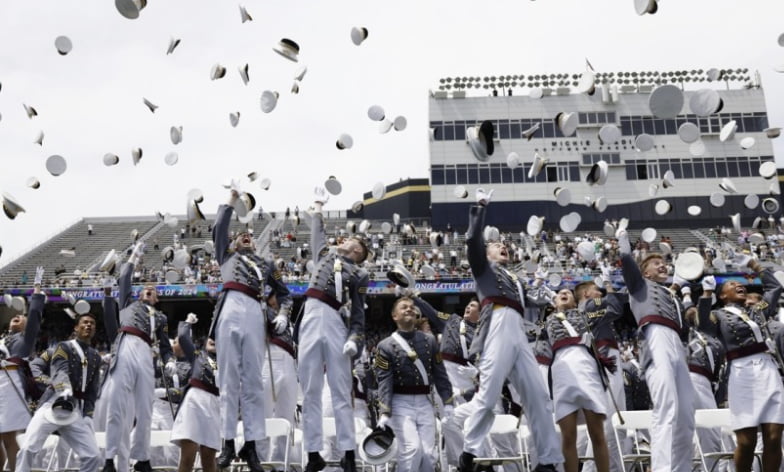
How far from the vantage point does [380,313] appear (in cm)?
4447

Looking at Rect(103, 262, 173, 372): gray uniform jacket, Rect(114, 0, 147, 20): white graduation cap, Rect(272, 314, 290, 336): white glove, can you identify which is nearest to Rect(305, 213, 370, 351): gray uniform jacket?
Rect(272, 314, 290, 336): white glove

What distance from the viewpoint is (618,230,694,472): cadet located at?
6688 millimetres

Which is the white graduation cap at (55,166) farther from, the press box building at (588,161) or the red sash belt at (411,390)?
the press box building at (588,161)

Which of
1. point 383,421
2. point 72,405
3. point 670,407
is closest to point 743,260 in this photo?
point 670,407

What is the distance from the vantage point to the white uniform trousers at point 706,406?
9.41 metres

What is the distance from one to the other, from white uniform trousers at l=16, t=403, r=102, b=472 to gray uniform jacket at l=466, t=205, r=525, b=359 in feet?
16.1

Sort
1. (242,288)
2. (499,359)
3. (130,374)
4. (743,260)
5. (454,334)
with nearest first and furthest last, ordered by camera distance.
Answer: (499,359)
(242,288)
(130,374)
(743,260)
(454,334)

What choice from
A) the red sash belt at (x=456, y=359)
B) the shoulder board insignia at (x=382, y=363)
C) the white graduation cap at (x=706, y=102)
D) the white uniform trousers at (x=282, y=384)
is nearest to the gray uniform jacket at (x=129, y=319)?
the white uniform trousers at (x=282, y=384)

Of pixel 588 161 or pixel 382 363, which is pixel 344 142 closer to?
pixel 382 363

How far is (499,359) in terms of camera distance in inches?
260

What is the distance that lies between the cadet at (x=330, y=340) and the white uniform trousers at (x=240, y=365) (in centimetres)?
50

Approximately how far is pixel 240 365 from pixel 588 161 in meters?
46.6

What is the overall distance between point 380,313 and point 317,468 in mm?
37705

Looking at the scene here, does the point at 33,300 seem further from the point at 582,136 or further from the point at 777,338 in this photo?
the point at 582,136
